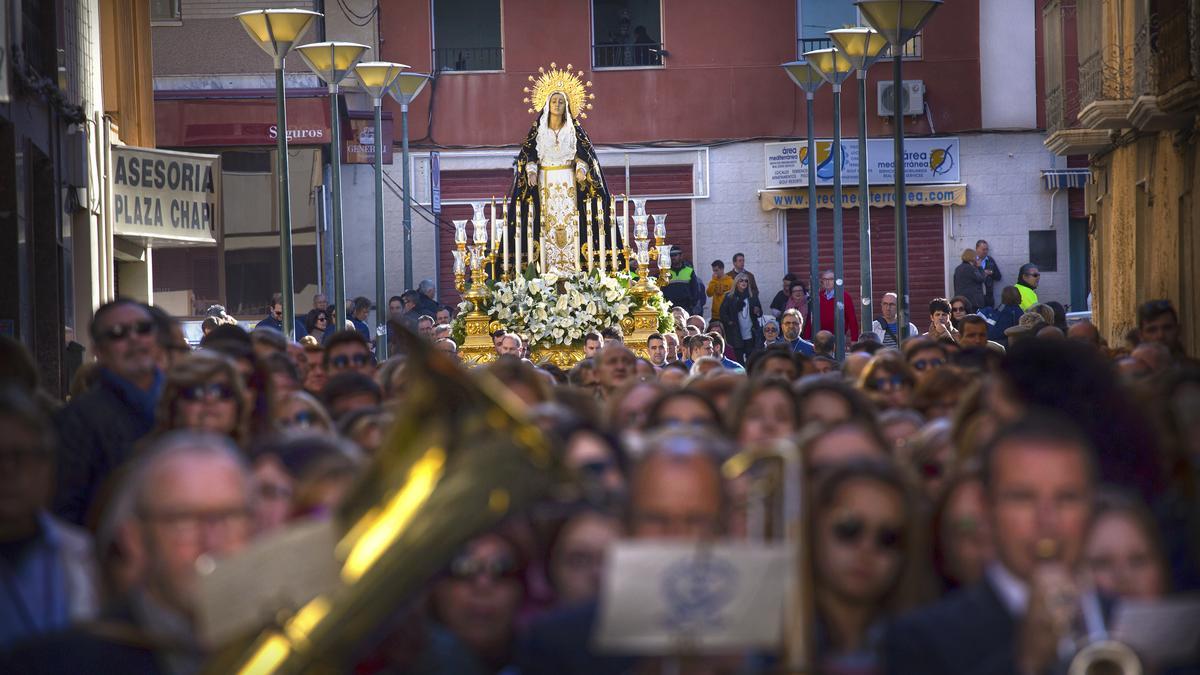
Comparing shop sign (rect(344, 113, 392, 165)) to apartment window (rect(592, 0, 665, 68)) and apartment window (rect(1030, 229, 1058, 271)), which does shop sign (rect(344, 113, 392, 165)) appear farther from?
apartment window (rect(1030, 229, 1058, 271))

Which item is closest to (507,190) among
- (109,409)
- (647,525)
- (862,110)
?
(862,110)

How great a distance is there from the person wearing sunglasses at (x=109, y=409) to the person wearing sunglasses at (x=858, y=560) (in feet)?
10.1

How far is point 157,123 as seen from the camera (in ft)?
99.4

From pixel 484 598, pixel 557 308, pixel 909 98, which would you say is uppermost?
pixel 909 98

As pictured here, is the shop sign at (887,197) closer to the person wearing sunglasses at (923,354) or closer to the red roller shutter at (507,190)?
the red roller shutter at (507,190)

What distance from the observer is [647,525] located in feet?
14.0

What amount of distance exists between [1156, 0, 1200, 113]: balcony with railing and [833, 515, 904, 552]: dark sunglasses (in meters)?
11.8

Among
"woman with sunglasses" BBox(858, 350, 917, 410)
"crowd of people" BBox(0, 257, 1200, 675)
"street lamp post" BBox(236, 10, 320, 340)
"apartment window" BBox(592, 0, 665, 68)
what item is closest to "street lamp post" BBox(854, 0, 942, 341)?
"street lamp post" BBox(236, 10, 320, 340)

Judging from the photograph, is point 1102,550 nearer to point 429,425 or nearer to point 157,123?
point 429,425

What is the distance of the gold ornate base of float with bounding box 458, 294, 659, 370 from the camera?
20.2 m

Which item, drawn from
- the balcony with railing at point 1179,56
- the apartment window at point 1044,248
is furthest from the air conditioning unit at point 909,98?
the balcony with railing at point 1179,56

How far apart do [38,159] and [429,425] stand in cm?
1258

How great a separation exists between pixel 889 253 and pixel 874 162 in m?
1.63

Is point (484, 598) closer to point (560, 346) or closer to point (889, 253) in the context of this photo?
point (560, 346)
